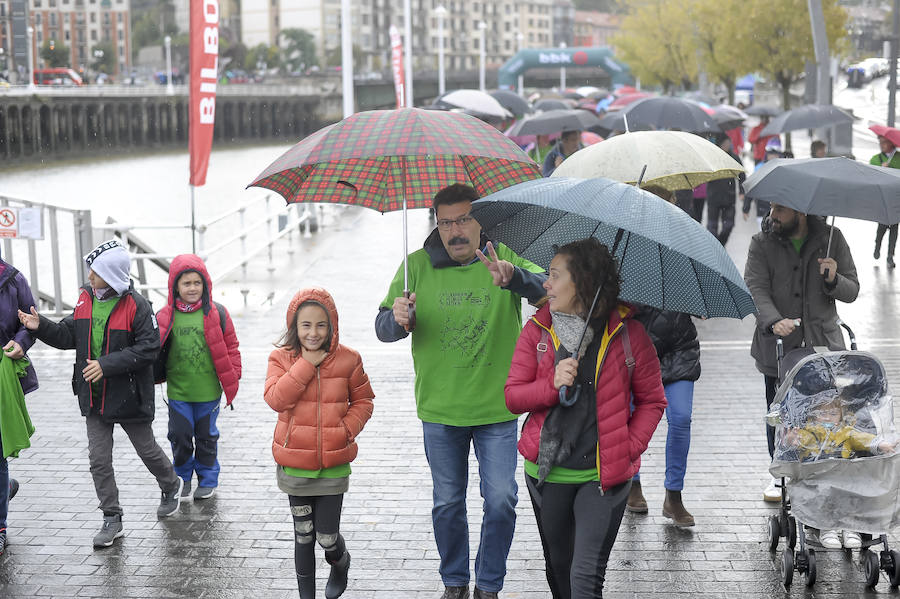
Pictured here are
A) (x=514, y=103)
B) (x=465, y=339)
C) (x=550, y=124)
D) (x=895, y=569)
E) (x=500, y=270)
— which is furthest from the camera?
(x=514, y=103)

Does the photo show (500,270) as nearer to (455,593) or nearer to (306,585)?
(455,593)

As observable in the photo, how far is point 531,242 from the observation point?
14.5 feet

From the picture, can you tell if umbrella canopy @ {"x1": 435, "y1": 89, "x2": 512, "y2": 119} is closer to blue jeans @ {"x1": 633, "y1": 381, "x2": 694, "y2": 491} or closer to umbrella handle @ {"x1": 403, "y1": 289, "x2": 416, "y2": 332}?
blue jeans @ {"x1": 633, "y1": 381, "x2": 694, "y2": 491}

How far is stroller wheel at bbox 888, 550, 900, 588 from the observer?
15.8ft

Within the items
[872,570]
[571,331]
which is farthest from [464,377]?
[872,570]

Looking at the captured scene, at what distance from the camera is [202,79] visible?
36.8 ft

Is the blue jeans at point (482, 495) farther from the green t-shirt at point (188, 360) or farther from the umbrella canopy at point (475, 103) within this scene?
the umbrella canopy at point (475, 103)

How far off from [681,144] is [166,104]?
8100 cm

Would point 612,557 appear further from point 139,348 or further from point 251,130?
point 251,130

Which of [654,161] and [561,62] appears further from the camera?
[561,62]

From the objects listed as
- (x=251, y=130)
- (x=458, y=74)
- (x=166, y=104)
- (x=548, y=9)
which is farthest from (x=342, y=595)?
(x=548, y=9)

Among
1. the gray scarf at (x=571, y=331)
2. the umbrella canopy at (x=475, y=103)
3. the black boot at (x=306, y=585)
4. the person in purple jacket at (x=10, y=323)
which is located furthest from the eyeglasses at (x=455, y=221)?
the umbrella canopy at (x=475, y=103)

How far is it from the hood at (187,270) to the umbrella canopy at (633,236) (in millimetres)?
2238

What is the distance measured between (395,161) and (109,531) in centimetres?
236
